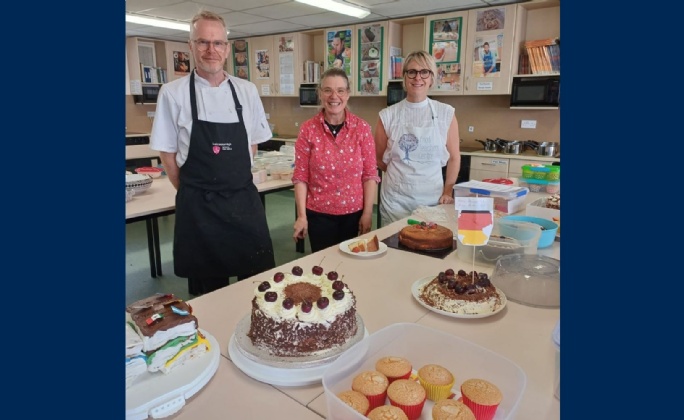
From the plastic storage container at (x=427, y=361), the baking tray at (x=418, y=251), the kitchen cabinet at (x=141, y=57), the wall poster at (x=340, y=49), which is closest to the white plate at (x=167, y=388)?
the plastic storage container at (x=427, y=361)

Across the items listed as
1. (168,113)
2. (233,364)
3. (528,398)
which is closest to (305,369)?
(233,364)

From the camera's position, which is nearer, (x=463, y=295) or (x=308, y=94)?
(x=463, y=295)

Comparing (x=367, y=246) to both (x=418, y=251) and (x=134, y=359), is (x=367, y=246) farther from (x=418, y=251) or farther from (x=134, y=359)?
(x=134, y=359)

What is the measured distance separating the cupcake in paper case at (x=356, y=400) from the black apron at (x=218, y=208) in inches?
61.1

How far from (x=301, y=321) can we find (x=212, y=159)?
52.4 inches

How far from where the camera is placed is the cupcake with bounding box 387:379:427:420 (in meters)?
0.92

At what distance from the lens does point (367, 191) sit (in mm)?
2576

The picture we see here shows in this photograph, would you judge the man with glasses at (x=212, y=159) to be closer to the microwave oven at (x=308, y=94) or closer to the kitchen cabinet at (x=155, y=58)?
the microwave oven at (x=308, y=94)

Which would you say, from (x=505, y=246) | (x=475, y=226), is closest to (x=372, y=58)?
(x=505, y=246)

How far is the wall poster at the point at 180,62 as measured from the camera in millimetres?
8039

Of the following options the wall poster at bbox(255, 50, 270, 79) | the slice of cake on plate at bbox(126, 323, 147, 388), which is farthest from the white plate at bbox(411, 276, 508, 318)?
the wall poster at bbox(255, 50, 270, 79)

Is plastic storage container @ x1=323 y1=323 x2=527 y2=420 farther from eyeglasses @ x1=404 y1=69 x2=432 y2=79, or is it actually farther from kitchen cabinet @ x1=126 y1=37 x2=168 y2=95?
kitchen cabinet @ x1=126 y1=37 x2=168 y2=95

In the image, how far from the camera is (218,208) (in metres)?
2.27

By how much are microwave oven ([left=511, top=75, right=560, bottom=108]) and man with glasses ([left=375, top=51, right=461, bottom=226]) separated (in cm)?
283
